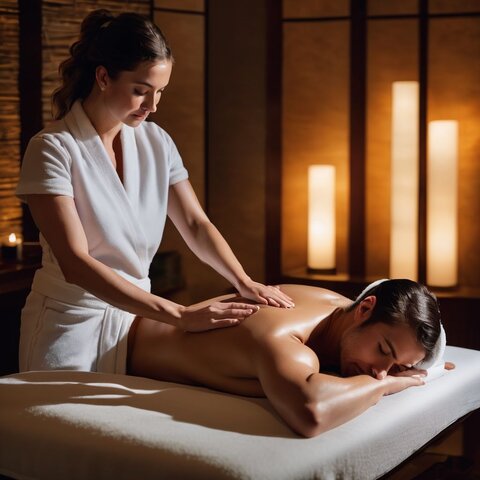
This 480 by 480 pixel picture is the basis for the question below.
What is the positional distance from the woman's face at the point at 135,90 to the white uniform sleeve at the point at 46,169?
0.52ft

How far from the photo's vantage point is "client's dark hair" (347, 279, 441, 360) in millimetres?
1774

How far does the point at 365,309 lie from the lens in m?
1.85

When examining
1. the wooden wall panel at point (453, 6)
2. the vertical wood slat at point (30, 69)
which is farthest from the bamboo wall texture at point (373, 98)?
the vertical wood slat at point (30, 69)

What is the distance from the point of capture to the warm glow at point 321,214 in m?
3.96

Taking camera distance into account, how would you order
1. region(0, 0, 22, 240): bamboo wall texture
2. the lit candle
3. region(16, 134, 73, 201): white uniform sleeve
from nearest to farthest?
region(16, 134, 73, 201): white uniform sleeve → the lit candle → region(0, 0, 22, 240): bamboo wall texture

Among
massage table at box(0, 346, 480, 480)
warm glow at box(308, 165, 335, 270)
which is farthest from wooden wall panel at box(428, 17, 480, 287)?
massage table at box(0, 346, 480, 480)

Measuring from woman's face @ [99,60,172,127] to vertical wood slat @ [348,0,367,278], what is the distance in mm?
2222

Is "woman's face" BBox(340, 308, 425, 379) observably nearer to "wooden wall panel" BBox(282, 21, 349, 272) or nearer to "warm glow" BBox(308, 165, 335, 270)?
"warm glow" BBox(308, 165, 335, 270)

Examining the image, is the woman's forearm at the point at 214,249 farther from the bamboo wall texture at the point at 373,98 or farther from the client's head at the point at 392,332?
the bamboo wall texture at the point at 373,98

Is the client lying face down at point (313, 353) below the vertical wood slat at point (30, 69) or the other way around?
below

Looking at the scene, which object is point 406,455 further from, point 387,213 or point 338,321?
point 387,213

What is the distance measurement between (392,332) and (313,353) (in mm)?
169

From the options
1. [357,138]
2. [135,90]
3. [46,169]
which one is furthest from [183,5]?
[46,169]

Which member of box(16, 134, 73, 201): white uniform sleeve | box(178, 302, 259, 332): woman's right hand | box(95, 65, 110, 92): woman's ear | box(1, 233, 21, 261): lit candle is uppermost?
box(95, 65, 110, 92): woman's ear
